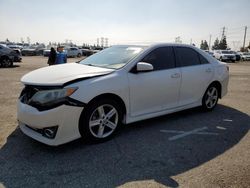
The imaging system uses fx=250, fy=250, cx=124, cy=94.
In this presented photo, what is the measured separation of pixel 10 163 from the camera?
333cm

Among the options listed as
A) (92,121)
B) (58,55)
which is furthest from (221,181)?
(58,55)

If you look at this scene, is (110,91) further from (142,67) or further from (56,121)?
(56,121)

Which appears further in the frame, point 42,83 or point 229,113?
point 229,113

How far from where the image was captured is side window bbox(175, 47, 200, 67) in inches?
208

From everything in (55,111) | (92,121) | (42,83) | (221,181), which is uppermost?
(42,83)

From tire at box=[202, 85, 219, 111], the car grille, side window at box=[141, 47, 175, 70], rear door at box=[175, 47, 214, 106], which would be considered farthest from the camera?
tire at box=[202, 85, 219, 111]

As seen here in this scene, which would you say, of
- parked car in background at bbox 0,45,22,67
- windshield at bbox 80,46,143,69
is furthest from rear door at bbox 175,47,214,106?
parked car in background at bbox 0,45,22,67

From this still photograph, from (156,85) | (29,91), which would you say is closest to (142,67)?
(156,85)

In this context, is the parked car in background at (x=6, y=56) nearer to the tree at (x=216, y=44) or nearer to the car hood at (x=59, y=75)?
the car hood at (x=59, y=75)

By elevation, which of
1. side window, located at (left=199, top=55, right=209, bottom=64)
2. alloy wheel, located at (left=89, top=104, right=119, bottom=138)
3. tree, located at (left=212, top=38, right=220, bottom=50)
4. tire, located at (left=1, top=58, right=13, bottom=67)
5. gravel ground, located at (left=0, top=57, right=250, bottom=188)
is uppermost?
tree, located at (left=212, top=38, right=220, bottom=50)

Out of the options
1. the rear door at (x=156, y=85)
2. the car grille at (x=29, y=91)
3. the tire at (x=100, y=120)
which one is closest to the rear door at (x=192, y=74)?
the rear door at (x=156, y=85)

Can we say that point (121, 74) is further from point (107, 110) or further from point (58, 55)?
point (58, 55)

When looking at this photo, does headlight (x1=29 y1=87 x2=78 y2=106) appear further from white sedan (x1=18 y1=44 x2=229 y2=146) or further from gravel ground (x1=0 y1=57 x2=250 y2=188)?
gravel ground (x1=0 y1=57 x2=250 y2=188)

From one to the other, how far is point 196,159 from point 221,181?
0.60 meters
